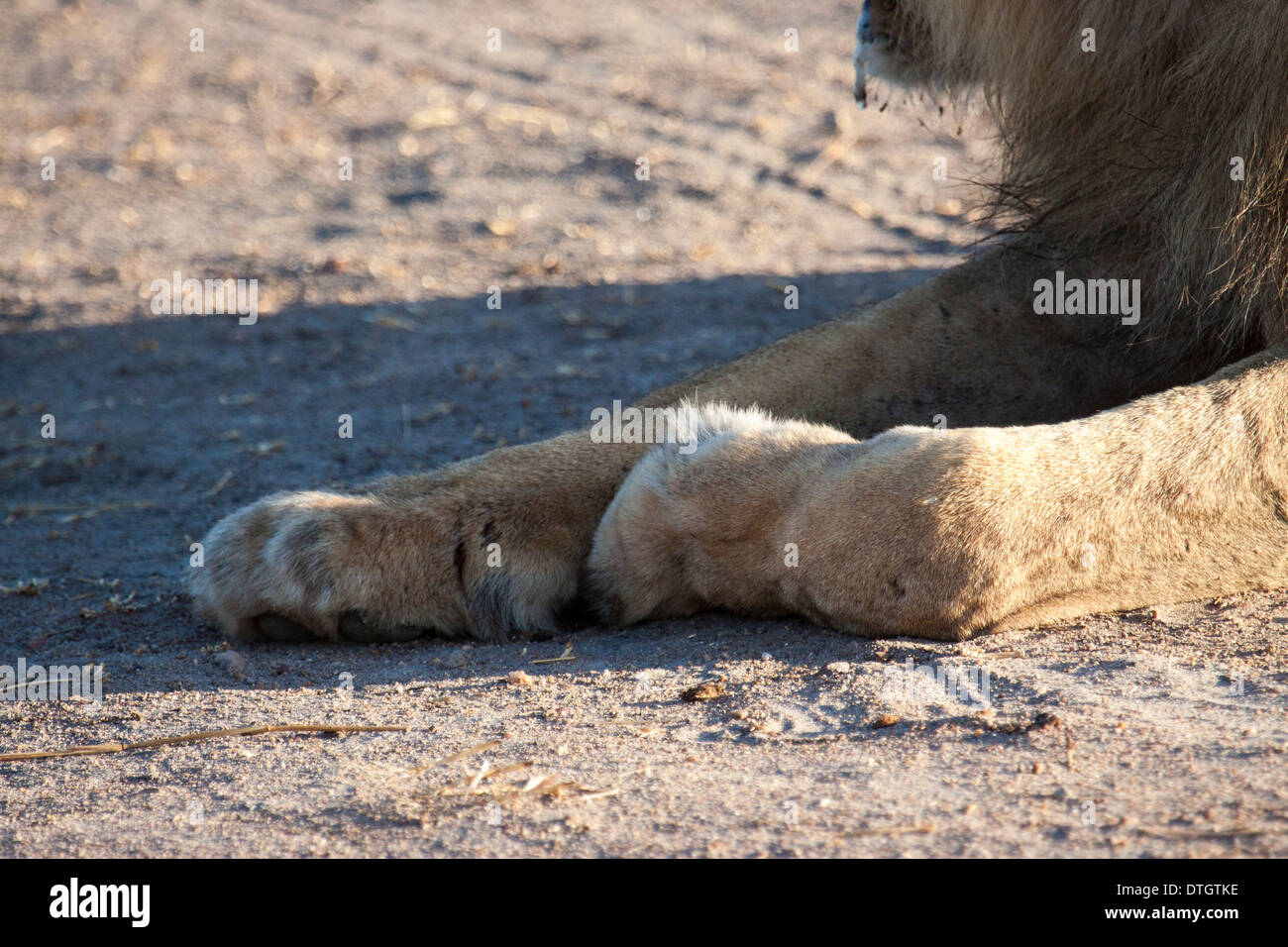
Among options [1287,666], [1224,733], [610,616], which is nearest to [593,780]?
[610,616]

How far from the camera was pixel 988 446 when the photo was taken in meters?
2.55

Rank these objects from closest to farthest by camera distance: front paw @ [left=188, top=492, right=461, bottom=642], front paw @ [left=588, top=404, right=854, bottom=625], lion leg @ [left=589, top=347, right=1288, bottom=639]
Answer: lion leg @ [left=589, top=347, right=1288, bottom=639]
front paw @ [left=588, top=404, right=854, bottom=625]
front paw @ [left=188, top=492, right=461, bottom=642]

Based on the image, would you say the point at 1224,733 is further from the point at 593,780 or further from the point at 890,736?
the point at 593,780

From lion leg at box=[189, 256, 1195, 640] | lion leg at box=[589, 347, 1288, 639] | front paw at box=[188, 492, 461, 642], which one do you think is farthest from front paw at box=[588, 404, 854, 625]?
front paw at box=[188, 492, 461, 642]

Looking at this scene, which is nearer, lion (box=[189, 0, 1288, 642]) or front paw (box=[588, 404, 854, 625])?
lion (box=[189, 0, 1288, 642])

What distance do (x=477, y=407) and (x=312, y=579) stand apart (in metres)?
2.09

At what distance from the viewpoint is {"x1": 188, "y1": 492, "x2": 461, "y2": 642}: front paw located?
293 cm

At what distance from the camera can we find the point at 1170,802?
1.97 m

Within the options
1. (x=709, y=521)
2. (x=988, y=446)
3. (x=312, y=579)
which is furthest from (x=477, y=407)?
(x=988, y=446)

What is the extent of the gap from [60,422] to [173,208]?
2633 millimetres

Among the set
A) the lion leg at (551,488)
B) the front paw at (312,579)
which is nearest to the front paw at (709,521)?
the lion leg at (551,488)

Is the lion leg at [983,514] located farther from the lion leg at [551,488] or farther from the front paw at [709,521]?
the lion leg at [551,488]

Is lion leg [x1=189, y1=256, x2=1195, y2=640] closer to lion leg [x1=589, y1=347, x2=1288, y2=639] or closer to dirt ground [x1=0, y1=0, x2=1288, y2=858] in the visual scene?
dirt ground [x1=0, y1=0, x2=1288, y2=858]

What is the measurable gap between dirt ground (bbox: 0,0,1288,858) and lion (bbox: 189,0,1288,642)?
0.37 feet
